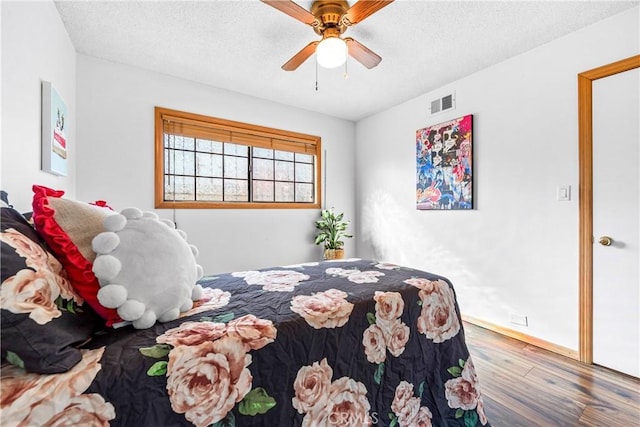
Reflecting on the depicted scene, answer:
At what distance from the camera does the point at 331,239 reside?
12.2 ft

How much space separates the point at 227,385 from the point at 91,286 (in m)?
0.51

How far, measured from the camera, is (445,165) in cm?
300

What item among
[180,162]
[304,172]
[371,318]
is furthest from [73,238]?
[304,172]

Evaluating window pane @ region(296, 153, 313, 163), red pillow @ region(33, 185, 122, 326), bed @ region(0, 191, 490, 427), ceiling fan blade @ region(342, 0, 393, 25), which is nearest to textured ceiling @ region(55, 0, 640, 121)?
ceiling fan blade @ region(342, 0, 393, 25)

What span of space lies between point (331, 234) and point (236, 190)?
1315mm

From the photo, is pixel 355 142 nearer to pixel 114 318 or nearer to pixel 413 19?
pixel 413 19

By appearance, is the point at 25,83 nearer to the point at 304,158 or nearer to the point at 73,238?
the point at 73,238

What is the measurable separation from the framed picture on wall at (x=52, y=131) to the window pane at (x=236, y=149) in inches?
58.2

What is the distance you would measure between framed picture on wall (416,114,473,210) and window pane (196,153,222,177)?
7.52 ft

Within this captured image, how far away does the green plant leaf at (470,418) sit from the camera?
1.33 metres

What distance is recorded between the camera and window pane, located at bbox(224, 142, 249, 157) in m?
3.30

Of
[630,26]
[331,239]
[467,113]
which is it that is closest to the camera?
[630,26]

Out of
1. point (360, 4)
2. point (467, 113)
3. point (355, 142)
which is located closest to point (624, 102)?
point (467, 113)

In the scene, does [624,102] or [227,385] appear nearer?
[227,385]
